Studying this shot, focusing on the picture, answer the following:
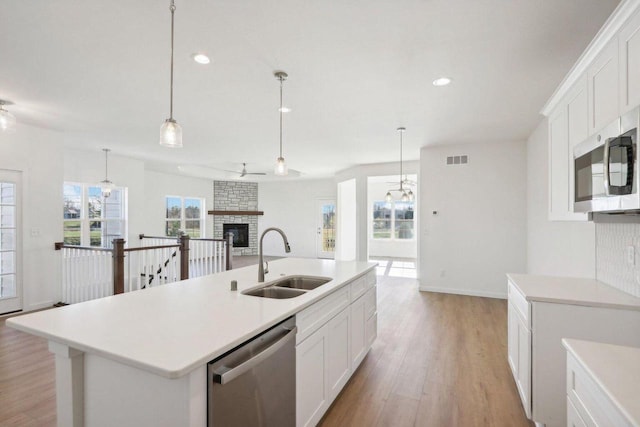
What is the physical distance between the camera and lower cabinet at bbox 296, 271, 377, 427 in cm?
183

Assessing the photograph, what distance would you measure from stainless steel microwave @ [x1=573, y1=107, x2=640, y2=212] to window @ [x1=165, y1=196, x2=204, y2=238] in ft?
29.5

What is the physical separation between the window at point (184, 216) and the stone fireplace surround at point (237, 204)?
22.4 inches

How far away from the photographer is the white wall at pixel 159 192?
26.4 feet

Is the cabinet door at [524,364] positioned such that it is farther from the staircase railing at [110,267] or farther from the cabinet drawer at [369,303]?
the staircase railing at [110,267]

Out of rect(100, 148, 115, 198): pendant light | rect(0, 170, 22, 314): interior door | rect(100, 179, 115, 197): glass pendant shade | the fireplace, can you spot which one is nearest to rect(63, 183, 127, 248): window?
rect(100, 148, 115, 198): pendant light

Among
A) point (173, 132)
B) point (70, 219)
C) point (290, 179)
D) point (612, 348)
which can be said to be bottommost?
point (612, 348)

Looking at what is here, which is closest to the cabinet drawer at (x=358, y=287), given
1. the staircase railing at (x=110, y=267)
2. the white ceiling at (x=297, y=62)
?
the white ceiling at (x=297, y=62)

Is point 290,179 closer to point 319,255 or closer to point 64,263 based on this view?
point 319,255

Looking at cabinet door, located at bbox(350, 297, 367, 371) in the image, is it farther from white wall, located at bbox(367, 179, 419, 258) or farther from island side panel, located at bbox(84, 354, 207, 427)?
white wall, located at bbox(367, 179, 419, 258)

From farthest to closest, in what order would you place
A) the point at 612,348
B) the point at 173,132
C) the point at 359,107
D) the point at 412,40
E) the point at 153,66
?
1. the point at 359,107
2. the point at 153,66
3. the point at 412,40
4. the point at 173,132
5. the point at 612,348

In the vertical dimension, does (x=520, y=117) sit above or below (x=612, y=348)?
above

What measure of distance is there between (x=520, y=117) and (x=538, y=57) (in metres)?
1.72

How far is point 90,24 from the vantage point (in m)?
2.14

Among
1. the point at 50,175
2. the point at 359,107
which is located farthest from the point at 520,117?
the point at 50,175
